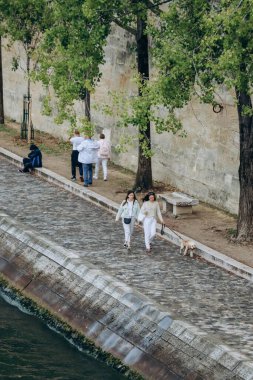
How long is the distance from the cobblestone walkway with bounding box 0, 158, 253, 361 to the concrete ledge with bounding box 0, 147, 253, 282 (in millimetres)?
175

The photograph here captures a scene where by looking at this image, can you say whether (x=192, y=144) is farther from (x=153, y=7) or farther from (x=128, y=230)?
(x=128, y=230)

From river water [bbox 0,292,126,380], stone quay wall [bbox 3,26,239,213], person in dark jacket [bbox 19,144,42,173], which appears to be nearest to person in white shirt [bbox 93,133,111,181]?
stone quay wall [bbox 3,26,239,213]

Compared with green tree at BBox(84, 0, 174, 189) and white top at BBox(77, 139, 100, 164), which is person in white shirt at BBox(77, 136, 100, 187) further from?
green tree at BBox(84, 0, 174, 189)

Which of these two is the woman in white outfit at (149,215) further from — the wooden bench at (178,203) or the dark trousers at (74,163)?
the dark trousers at (74,163)

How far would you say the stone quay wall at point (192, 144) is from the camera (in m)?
29.3

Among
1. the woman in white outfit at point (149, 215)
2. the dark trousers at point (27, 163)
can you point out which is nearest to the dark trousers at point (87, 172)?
the dark trousers at point (27, 163)

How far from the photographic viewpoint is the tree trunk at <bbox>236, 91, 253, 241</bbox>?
25672 mm

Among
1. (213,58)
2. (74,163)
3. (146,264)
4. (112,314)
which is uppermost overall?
(213,58)

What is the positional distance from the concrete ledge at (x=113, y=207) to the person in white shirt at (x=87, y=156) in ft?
1.19

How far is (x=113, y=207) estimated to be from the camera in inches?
1162

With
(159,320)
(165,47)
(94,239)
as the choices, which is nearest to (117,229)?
(94,239)

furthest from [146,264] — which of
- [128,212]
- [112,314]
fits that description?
[112,314]

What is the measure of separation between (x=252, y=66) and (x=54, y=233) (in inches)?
263

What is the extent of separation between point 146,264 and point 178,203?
12.4 ft
